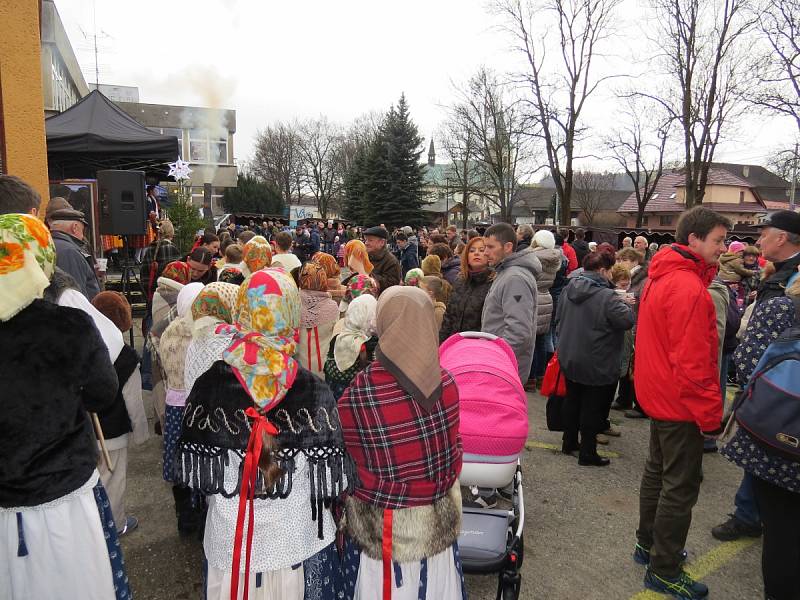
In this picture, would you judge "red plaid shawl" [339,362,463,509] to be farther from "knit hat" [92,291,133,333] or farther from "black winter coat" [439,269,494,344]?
"black winter coat" [439,269,494,344]

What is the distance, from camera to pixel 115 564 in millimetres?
2305

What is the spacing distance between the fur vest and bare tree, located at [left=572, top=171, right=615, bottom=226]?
54.3 meters

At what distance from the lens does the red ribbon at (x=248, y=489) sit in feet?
6.53

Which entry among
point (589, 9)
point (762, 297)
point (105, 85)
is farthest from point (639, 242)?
point (105, 85)

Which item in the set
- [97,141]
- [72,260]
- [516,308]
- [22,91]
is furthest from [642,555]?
[97,141]

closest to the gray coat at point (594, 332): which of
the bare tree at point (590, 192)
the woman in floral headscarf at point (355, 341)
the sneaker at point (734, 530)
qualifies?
the sneaker at point (734, 530)

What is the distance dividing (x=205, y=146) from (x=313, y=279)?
4929cm

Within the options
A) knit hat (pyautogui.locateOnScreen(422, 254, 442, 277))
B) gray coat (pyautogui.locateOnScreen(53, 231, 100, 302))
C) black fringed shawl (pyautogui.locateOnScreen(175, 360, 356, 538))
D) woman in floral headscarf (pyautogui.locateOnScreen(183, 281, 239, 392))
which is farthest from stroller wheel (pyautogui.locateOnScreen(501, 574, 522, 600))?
knit hat (pyautogui.locateOnScreen(422, 254, 442, 277))

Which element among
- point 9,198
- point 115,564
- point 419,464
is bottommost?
point 115,564

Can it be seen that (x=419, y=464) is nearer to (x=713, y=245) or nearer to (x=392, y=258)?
(x=713, y=245)

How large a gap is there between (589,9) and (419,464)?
26163 mm

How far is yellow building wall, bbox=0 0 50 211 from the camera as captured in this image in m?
7.11

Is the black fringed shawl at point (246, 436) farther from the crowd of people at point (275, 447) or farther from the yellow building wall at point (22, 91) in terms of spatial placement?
the yellow building wall at point (22, 91)

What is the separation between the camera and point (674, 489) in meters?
3.08
